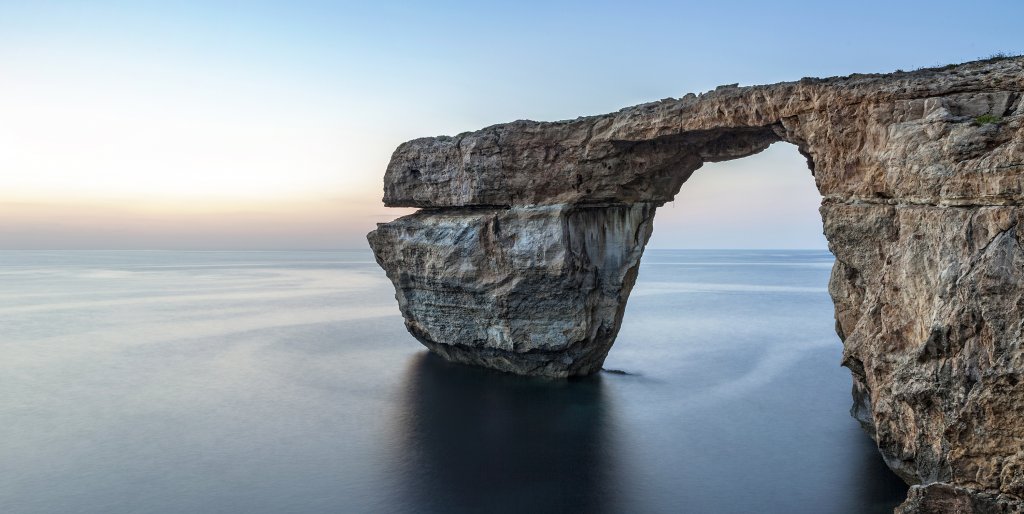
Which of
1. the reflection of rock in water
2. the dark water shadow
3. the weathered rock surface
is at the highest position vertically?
the weathered rock surface

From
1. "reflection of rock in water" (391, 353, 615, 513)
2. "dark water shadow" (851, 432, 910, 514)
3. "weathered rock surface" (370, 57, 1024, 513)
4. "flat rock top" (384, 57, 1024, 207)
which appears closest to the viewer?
"weathered rock surface" (370, 57, 1024, 513)

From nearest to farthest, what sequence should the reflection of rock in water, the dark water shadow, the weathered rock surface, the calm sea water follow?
the weathered rock surface
the dark water shadow
the reflection of rock in water
the calm sea water

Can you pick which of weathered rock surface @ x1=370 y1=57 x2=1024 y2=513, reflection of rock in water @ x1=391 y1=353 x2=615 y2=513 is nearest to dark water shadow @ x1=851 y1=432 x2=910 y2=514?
weathered rock surface @ x1=370 y1=57 x2=1024 y2=513

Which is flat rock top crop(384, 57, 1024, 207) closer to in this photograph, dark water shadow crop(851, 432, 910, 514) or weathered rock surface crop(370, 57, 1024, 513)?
weathered rock surface crop(370, 57, 1024, 513)

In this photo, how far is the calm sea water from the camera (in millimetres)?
13016

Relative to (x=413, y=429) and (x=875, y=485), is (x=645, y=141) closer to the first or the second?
(x=875, y=485)

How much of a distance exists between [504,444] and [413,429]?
3032 mm

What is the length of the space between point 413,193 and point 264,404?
29.2 ft

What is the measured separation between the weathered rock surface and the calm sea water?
2130 millimetres

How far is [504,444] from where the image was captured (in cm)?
1582

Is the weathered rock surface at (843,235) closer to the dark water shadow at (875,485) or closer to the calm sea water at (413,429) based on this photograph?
the dark water shadow at (875,485)

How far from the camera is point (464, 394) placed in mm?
20203

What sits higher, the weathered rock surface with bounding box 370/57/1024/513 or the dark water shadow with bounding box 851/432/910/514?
the weathered rock surface with bounding box 370/57/1024/513

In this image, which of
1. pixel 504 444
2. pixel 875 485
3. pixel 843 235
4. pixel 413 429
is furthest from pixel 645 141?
pixel 413 429
